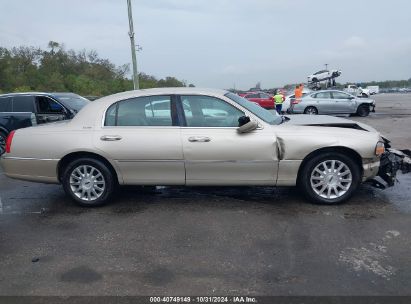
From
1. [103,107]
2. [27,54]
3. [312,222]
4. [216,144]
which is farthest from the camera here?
[27,54]

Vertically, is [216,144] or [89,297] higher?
[216,144]

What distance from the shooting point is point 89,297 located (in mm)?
3002

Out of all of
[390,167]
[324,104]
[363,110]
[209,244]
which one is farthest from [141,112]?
[363,110]

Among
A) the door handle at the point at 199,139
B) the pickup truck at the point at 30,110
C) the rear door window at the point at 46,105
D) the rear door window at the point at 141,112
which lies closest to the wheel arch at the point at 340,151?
the door handle at the point at 199,139

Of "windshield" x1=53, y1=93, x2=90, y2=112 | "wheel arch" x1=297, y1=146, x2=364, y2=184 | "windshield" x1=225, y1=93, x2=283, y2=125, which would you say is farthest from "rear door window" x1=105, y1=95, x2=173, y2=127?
"windshield" x1=53, y1=93, x2=90, y2=112

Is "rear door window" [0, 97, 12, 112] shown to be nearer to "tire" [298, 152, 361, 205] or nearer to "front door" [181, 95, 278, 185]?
"front door" [181, 95, 278, 185]

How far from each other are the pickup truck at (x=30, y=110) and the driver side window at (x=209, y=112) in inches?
211

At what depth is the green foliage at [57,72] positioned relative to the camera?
98.4ft

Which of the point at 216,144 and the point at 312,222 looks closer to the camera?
the point at 312,222

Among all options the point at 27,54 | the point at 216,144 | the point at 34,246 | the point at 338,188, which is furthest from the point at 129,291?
the point at 27,54

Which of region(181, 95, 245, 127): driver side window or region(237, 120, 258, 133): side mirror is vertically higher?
region(181, 95, 245, 127): driver side window

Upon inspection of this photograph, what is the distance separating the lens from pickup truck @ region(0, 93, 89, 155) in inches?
372

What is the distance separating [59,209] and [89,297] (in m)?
2.46

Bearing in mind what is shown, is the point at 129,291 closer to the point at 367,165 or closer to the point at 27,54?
the point at 367,165
